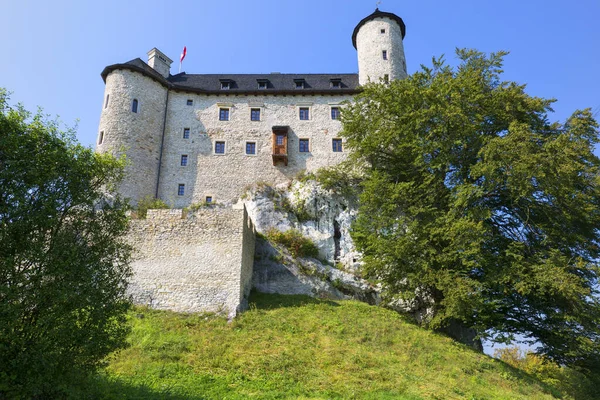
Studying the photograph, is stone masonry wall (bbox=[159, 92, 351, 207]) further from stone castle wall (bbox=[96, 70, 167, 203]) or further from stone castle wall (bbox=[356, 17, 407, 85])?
stone castle wall (bbox=[356, 17, 407, 85])

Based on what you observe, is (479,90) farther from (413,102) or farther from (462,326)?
(462,326)

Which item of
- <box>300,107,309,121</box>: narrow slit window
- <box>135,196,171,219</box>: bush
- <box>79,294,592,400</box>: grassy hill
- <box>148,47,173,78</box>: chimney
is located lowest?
<box>79,294,592,400</box>: grassy hill

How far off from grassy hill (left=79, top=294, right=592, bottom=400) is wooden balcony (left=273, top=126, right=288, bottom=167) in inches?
551

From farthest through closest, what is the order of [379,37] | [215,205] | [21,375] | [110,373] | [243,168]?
[379,37], [243,168], [215,205], [110,373], [21,375]

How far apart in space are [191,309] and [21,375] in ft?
31.8

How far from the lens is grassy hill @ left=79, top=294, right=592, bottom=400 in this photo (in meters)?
12.7

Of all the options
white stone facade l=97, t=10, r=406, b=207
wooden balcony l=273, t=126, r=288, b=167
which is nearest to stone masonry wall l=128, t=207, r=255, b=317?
white stone facade l=97, t=10, r=406, b=207

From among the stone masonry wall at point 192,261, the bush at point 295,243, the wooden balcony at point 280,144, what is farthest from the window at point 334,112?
→ the stone masonry wall at point 192,261

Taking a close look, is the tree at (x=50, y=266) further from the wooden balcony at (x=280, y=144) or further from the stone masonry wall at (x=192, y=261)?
the wooden balcony at (x=280, y=144)

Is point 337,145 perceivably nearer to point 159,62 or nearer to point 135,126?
point 135,126

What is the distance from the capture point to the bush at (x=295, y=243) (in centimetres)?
2422

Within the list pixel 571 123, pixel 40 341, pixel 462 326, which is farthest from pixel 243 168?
pixel 40 341

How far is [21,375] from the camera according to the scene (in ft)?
30.0

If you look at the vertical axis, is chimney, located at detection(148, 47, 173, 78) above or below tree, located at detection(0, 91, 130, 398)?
above
